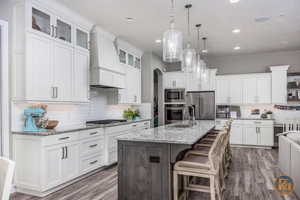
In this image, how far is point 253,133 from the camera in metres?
6.49

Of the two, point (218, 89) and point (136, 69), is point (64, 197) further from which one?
point (218, 89)

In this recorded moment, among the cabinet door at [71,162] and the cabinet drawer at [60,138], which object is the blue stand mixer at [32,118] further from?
the cabinet door at [71,162]

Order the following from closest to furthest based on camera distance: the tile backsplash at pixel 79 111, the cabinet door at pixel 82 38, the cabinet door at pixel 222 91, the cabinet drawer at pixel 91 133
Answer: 1. the tile backsplash at pixel 79 111
2. the cabinet drawer at pixel 91 133
3. the cabinet door at pixel 82 38
4. the cabinet door at pixel 222 91

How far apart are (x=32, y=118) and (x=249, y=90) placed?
6.11 metres

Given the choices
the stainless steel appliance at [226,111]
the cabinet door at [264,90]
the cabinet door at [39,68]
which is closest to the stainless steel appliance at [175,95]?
the stainless steel appliance at [226,111]

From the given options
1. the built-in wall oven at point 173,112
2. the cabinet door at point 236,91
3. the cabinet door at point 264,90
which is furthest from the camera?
the built-in wall oven at point 173,112

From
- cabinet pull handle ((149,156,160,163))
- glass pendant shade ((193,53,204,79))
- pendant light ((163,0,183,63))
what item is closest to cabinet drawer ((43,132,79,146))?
cabinet pull handle ((149,156,160,163))

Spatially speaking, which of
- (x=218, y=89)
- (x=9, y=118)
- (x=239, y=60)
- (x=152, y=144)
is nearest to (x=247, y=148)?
(x=218, y=89)

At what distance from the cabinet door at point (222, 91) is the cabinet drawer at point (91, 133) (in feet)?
14.2

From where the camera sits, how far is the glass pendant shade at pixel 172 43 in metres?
2.80

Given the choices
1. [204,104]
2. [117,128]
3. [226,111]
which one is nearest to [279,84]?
[226,111]

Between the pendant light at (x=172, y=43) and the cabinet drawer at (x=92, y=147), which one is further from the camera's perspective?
the cabinet drawer at (x=92, y=147)

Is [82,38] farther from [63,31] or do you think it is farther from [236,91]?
[236,91]

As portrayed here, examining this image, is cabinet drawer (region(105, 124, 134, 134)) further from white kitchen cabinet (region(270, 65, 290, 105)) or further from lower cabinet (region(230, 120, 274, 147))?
white kitchen cabinet (region(270, 65, 290, 105))
